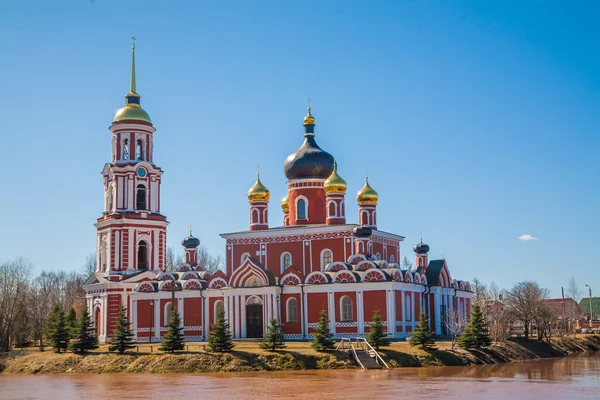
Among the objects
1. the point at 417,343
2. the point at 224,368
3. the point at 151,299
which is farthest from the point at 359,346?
the point at 151,299

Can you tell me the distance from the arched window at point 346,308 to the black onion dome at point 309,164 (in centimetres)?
1018

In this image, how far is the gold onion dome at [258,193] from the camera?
179 feet

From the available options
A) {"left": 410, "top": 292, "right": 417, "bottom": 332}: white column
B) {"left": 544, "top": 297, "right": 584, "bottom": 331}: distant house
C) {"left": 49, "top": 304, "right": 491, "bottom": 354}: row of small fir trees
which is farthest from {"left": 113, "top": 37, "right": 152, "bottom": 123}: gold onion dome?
{"left": 544, "top": 297, "right": 584, "bottom": 331}: distant house

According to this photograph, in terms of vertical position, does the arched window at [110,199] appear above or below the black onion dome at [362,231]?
above

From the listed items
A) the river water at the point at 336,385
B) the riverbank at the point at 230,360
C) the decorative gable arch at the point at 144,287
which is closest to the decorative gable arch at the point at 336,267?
the riverbank at the point at 230,360

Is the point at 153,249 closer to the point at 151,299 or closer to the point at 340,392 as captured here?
the point at 151,299

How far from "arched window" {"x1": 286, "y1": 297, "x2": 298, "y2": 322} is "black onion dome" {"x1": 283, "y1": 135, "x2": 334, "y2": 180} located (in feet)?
30.8

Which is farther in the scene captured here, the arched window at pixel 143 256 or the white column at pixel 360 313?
the arched window at pixel 143 256

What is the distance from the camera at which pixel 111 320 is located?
171 feet

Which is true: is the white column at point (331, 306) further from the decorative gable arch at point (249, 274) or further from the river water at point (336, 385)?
the river water at point (336, 385)

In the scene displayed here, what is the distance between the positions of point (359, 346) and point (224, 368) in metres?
6.94

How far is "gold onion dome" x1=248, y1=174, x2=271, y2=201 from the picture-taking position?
5459cm

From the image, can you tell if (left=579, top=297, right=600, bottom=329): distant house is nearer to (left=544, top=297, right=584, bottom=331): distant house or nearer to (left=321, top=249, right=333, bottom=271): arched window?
(left=544, top=297, right=584, bottom=331): distant house

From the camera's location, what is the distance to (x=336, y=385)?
30.0m
